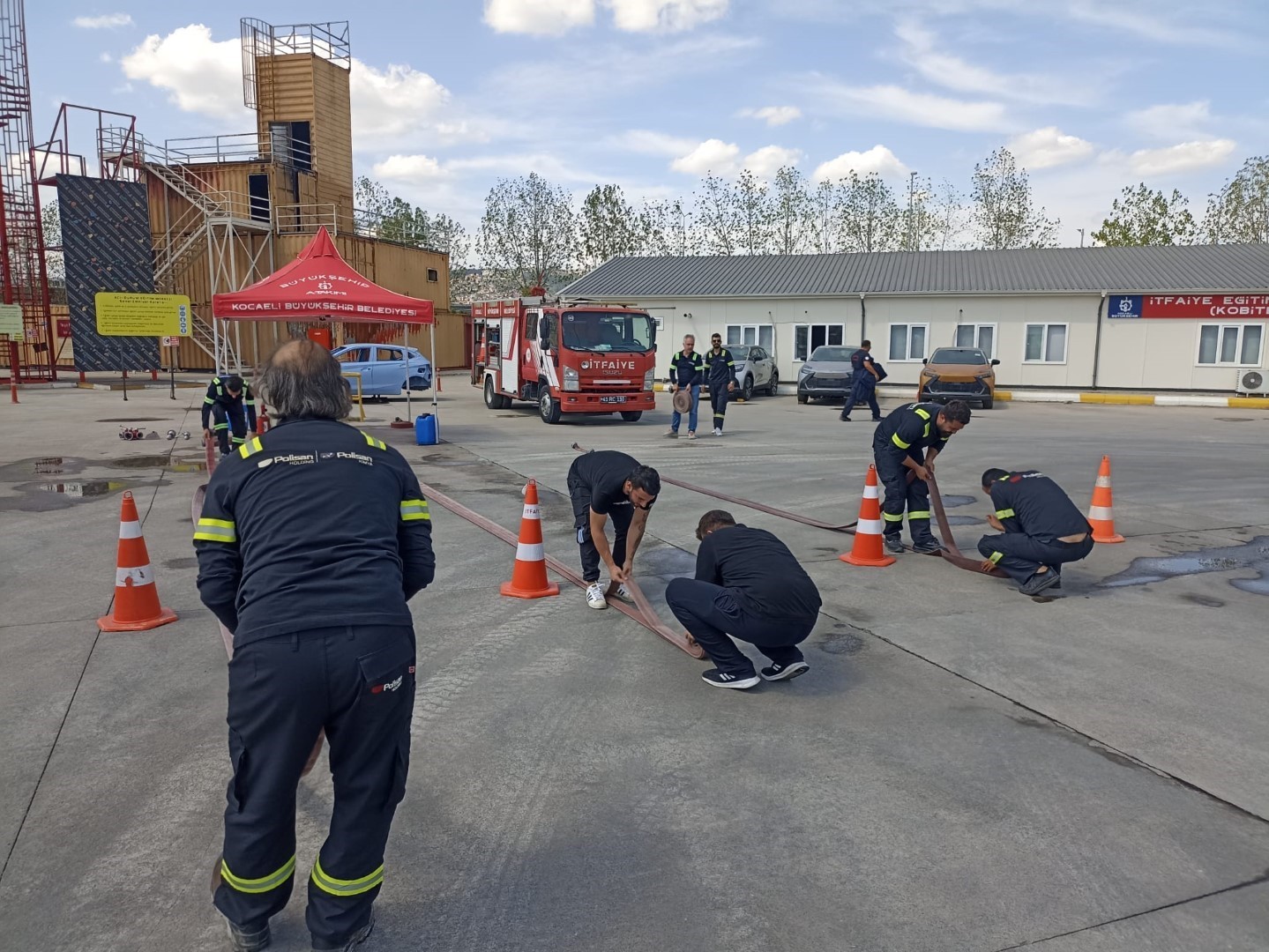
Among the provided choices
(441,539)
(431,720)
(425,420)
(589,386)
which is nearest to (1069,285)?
(589,386)

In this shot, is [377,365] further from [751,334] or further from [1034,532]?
[1034,532]

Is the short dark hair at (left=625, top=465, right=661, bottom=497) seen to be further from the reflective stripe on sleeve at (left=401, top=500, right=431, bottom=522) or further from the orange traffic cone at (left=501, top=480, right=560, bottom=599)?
the reflective stripe on sleeve at (left=401, top=500, right=431, bottom=522)

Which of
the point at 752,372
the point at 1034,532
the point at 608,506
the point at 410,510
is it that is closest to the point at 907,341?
the point at 752,372

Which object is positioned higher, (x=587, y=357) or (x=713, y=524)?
(x=587, y=357)

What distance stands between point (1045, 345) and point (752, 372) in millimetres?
10496

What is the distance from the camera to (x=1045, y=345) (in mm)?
29594

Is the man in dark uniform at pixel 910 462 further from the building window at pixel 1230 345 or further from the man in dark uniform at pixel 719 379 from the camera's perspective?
the building window at pixel 1230 345

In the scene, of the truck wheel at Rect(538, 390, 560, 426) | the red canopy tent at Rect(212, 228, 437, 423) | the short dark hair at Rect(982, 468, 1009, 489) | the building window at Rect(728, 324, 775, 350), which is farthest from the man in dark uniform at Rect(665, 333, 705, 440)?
the building window at Rect(728, 324, 775, 350)

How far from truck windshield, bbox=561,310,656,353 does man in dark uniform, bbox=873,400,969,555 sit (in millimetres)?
10897

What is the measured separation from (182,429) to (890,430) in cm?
1440

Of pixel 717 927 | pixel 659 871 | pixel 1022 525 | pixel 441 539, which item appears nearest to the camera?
pixel 717 927

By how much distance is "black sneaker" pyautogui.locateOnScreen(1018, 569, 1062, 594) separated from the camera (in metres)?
6.66

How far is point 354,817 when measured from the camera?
2.58 meters

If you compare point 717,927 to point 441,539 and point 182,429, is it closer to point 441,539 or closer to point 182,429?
point 441,539
